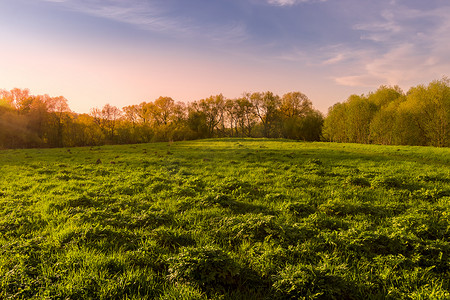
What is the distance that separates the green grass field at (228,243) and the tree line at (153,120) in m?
56.9

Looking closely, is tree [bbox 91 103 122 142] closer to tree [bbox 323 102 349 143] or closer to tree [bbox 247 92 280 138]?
tree [bbox 247 92 280 138]

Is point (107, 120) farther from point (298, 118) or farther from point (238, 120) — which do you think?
point (298, 118)

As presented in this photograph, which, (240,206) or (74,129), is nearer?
(240,206)

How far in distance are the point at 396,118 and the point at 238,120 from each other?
2117 inches

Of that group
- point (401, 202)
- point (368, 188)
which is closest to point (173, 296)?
point (401, 202)

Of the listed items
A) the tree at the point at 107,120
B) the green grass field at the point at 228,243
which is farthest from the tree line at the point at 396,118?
the tree at the point at 107,120

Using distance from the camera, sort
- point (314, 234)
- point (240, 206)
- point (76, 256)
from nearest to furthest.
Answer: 1. point (76, 256)
2. point (314, 234)
3. point (240, 206)

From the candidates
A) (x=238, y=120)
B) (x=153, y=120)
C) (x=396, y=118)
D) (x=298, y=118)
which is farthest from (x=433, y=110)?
(x=153, y=120)

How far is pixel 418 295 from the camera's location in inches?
128

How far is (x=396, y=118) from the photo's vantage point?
144ft

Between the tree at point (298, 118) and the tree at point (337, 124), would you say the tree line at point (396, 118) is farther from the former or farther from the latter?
the tree at point (298, 118)

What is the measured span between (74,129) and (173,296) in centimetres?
7169

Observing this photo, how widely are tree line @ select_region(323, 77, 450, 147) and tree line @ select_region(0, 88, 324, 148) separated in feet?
52.1

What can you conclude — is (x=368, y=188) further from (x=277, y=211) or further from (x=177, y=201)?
(x=177, y=201)
